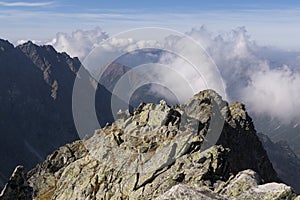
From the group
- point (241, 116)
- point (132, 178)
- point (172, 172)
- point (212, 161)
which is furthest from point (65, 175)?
point (241, 116)

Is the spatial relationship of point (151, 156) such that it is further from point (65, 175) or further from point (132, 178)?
point (65, 175)

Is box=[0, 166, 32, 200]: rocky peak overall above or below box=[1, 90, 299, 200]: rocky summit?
below

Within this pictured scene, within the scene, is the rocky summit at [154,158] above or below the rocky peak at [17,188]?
above

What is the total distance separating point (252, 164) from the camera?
265 ft

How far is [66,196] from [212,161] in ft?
82.4

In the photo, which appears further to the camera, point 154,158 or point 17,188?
point 154,158

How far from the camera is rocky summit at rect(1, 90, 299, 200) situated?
48.6 meters

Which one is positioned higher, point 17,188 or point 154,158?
point 154,158

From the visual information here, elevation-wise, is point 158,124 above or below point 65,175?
above

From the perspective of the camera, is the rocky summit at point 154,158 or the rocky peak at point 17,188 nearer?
the rocky peak at point 17,188

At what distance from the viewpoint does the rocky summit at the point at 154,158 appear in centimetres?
4859

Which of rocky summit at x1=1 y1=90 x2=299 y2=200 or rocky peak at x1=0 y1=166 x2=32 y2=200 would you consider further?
rocky summit at x1=1 y1=90 x2=299 y2=200

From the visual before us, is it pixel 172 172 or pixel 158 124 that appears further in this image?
pixel 158 124

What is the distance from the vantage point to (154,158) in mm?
54625
